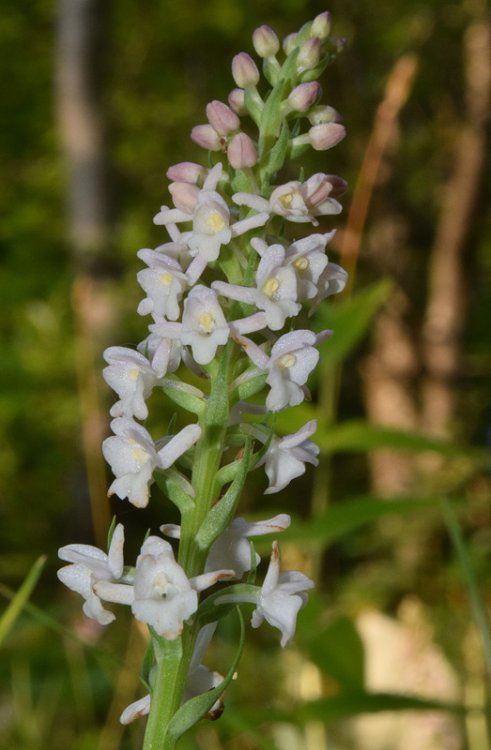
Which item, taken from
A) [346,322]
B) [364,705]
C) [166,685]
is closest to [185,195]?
[166,685]

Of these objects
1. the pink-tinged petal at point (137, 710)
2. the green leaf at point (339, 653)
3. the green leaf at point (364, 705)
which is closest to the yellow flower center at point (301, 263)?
the pink-tinged petal at point (137, 710)

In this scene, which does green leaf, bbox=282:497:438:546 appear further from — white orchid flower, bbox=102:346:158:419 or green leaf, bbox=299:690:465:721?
white orchid flower, bbox=102:346:158:419

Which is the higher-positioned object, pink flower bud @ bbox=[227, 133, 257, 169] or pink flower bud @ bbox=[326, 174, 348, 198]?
pink flower bud @ bbox=[227, 133, 257, 169]

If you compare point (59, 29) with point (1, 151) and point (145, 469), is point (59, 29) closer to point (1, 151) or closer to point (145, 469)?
point (1, 151)

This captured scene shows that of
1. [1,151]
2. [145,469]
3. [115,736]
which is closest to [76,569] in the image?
[145,469]

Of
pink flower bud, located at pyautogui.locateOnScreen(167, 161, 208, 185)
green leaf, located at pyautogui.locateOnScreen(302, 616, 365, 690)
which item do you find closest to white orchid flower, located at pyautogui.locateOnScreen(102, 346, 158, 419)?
pink flower bud, located at pyautogui.locateOnScreen(167, 161, 208, 185)

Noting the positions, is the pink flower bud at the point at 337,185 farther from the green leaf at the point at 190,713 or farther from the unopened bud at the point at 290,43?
the green leaf at the point at 190,713
